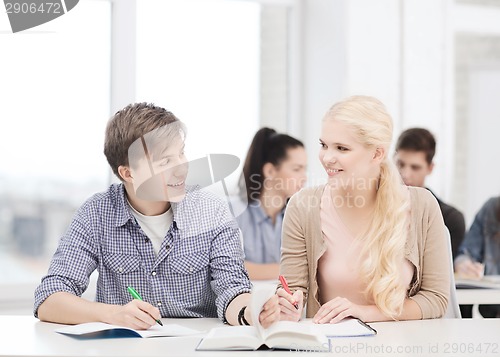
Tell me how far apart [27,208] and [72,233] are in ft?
5.87

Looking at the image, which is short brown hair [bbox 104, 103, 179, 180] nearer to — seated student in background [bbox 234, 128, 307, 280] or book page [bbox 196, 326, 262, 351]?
book page [bbox 196, 326, 262, 351]

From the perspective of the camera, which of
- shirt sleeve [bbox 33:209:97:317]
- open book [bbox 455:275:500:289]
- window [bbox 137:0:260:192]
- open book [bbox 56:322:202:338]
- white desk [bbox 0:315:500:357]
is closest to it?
white desk [bbox 0:315:500:357]

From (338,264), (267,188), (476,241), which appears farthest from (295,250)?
(476,241)

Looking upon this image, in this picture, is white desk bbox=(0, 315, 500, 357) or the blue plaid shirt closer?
white desk bbox=(0, 315, 500, 357)

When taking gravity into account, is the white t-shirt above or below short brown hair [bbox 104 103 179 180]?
below

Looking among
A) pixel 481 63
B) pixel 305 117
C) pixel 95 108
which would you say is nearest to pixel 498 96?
pixel 481 63

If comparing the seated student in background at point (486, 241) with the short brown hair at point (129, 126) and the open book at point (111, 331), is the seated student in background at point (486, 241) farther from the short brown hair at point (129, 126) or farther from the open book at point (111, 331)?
the open book at point (111, 331)

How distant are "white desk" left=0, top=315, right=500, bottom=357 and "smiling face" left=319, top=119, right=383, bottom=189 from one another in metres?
0.51

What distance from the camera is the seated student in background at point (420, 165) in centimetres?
370

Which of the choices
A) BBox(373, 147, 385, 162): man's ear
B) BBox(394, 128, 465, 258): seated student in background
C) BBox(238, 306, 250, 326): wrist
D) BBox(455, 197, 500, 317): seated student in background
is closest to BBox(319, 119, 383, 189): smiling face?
BBox(373, 147, 385, 162): man's ear

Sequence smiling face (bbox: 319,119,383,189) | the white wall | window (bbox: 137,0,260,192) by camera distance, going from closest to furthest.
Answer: smiling face (bbox: 319,119,383,189), window (bbox: 137,0,260,192), the white wall

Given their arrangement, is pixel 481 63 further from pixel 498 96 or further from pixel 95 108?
pixel 95 108

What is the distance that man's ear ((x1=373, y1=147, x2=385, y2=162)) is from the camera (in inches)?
94.2

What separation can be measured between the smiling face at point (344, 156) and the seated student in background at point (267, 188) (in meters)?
1.37
